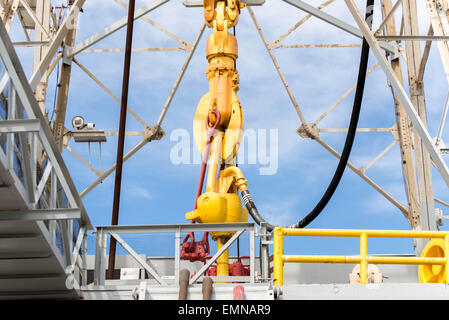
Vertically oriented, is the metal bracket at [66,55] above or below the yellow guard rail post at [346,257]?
above

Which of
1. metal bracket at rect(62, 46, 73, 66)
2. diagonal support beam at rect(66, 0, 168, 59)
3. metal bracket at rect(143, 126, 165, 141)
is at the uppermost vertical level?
diagonal support beam at rect(66, 0, 168, 59)

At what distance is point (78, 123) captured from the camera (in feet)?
81.9

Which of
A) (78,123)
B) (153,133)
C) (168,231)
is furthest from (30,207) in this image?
(153,133)

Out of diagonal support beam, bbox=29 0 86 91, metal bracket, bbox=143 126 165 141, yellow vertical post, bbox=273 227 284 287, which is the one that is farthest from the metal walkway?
metal bracket, bbox=143 126 165 141

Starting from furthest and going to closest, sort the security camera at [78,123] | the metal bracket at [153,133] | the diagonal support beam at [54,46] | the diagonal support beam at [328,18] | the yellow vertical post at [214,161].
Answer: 1. the metal bracket at [153,133]
2. the diagonal support beam at [328,18]
3. the security camera at [78,123]
4. the diagonal support beam at [54,46]
5. the yellow vertical post at [214,161]

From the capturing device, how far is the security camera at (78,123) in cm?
2488

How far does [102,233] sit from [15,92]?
149 inches

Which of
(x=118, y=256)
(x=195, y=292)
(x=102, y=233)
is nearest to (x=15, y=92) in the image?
(x=102, y=233)

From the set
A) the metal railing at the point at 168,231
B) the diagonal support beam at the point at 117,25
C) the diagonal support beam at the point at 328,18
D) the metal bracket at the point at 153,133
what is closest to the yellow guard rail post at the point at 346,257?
the metal railing at the point at 168,231

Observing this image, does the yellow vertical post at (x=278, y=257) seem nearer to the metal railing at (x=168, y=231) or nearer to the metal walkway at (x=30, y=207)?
the metal railing at (x=168, y=231)

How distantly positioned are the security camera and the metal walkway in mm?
9469

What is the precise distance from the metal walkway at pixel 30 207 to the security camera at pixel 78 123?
9469 millimetres

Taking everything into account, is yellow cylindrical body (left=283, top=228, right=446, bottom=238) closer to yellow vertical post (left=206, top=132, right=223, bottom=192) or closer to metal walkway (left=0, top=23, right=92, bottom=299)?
metal walkway (left=0, top=23, right=92, bottom=299)

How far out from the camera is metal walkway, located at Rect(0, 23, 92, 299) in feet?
39.2
